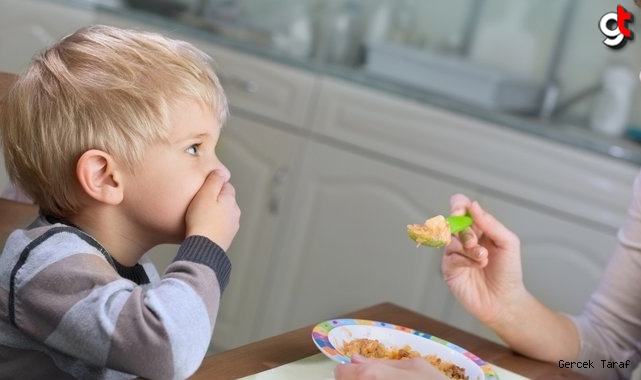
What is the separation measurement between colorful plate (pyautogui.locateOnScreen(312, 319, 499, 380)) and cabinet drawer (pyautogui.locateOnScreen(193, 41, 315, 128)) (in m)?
1.69

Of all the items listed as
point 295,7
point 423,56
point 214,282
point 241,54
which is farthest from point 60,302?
point 295,7

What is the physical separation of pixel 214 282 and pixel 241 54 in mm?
1938

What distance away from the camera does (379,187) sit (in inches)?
109

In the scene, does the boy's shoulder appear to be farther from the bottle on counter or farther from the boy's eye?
the bottle on counter

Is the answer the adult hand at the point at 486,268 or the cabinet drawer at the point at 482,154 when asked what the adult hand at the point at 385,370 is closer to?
the adult hand at the point at 486,268

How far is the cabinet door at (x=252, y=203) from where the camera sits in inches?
114

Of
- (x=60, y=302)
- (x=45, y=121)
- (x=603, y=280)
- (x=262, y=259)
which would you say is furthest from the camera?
(x=262, y=259)

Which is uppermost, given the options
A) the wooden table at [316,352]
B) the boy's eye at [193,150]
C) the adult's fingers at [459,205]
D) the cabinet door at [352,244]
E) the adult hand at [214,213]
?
the boy's eye at [193,150]

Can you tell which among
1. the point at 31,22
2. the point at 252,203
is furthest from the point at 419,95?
the point at 31,22

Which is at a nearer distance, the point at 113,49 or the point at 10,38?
the point at 113,49

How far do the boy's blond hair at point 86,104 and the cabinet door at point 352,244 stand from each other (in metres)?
1.57

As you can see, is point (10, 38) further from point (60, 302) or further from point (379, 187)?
point (60, 302)

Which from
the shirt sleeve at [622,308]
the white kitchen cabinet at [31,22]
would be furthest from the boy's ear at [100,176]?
the white kitchen cabinet at [31,22]

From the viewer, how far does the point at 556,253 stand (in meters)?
2.55
